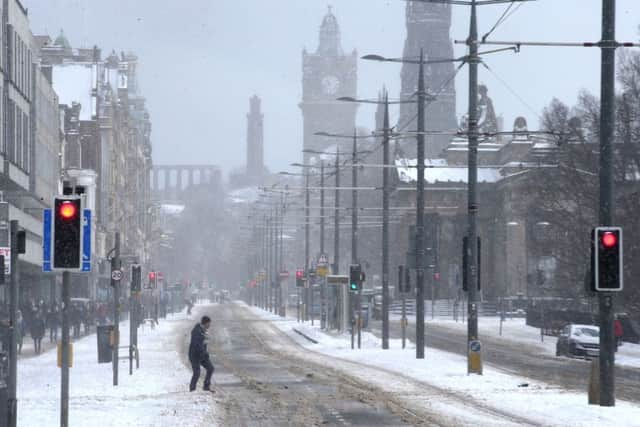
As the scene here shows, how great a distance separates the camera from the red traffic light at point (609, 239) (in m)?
27.2

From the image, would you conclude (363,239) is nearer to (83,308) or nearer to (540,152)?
(540,152)

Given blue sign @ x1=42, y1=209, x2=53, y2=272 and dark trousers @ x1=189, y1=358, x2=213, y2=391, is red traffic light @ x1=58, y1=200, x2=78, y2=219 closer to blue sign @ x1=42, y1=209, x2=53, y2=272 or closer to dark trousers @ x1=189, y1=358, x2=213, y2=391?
blue sign @ x1=42, y1=209, x2=53, y2=272

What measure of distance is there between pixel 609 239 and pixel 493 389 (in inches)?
326

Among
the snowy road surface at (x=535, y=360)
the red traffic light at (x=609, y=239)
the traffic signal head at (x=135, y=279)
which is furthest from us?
the traffic signal head at (x=135, y=279)

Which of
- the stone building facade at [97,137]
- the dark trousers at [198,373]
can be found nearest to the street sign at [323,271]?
the stone building facade at [97,137]

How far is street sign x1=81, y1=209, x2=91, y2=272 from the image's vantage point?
20344 millimetres

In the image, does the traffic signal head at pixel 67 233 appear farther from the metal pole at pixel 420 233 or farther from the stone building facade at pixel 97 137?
the stone building facade at pixel 97 137

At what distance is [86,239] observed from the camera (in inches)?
808

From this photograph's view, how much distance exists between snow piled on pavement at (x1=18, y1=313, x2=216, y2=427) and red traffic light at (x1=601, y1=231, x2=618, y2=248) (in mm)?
7260

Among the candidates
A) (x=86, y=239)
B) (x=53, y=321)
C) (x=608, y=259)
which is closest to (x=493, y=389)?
(x=608, y=259)

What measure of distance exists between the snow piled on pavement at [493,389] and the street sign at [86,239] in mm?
7688

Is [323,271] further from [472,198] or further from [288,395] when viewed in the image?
[288,395]

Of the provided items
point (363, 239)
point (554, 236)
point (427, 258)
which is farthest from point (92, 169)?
point (427, 258)

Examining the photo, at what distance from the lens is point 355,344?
205ft
